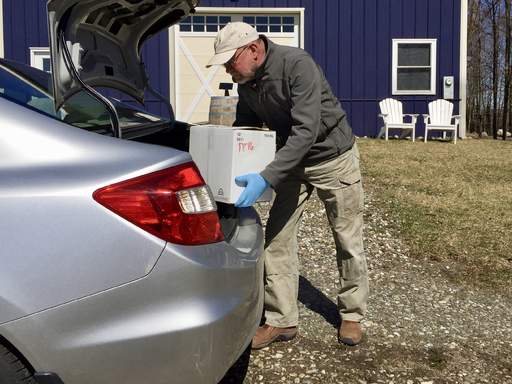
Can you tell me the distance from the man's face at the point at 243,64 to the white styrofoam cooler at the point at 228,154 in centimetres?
36

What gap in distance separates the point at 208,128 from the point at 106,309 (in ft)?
3.44

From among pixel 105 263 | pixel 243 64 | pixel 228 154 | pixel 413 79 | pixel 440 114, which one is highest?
pixel 413 79

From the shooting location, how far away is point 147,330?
170cm

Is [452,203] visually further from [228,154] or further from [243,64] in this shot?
[228,154]

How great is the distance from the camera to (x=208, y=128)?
98.3 inches

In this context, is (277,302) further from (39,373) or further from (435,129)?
(435,129)

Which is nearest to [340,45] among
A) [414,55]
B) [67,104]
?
[414,55]

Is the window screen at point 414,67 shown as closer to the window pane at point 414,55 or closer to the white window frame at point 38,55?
the window pane at point 414,55

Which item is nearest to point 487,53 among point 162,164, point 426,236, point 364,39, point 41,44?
point 364,39

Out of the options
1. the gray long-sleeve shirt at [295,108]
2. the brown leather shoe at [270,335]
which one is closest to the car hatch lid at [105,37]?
the gray long-sleeve shirt at [295,108]

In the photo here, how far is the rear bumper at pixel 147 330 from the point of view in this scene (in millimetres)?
1625

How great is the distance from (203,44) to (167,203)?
11729 millimetres

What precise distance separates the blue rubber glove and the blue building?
1074cm

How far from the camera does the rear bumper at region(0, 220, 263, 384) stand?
1.62m
